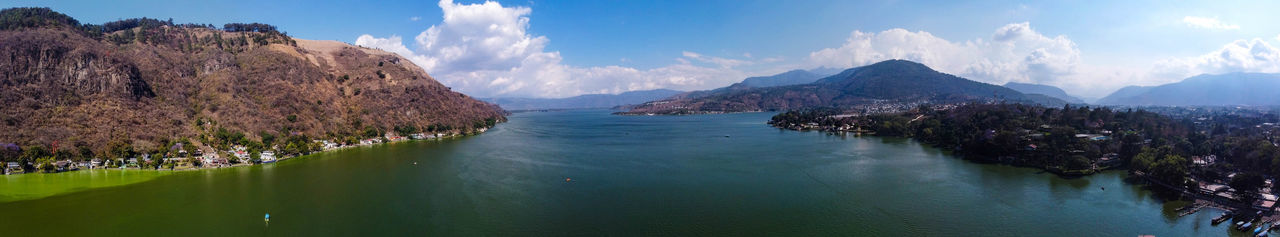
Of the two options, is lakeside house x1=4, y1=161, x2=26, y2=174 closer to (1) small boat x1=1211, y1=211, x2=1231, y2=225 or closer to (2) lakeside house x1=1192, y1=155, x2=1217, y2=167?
(1) small boat x1=1211, y1=211, x2=1231, y2=225

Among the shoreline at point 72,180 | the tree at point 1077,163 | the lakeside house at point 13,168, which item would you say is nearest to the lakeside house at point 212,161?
the shoreline at point 72,180

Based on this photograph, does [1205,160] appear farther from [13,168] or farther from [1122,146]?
[13,168]

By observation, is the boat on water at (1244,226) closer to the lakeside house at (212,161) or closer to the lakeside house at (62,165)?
the lakeside house at (212,161)

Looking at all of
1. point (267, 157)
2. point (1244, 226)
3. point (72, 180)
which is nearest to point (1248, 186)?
point (1244, 226)

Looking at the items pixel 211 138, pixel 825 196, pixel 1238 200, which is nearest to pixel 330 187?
pixel 211 138

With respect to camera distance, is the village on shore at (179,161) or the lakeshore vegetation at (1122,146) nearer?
the lakeshore vegetation at (1122,146)

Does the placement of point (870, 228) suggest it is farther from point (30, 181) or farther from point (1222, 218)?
point (30, 181)
